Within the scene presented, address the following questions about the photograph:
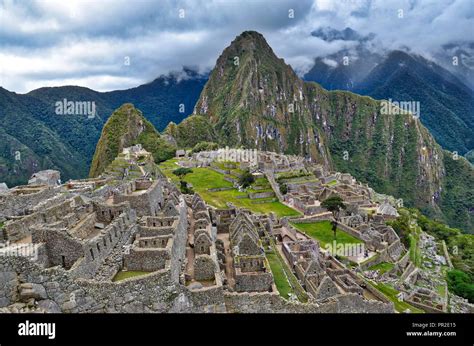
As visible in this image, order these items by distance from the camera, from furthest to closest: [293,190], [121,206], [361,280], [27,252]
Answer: [293,190]
[361,280]
[121,206]
[27,252]

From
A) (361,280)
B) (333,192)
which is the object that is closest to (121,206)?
(361,280)

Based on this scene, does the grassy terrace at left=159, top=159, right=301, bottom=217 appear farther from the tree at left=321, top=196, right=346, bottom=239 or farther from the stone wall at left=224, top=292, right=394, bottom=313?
the stone wall at left=224, top=292, right=394, bottom=313

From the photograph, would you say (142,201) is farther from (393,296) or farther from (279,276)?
(393,296)

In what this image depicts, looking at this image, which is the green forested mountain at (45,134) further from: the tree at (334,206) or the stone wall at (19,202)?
the stone wall at (19,202)

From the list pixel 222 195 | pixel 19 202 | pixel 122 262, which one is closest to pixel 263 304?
pixel 122 262
